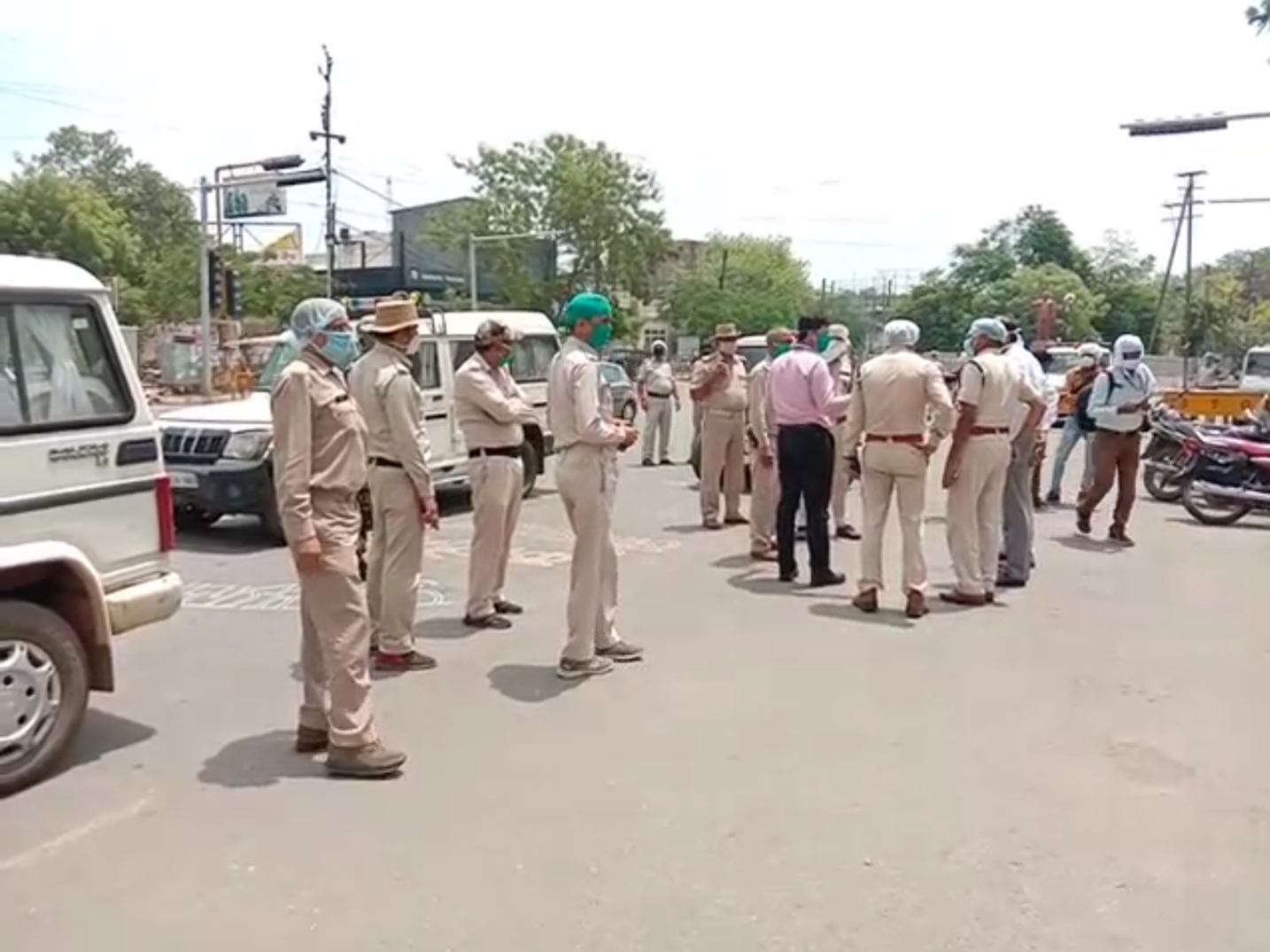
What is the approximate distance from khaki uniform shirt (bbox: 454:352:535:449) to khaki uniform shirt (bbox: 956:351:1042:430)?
9.55ft

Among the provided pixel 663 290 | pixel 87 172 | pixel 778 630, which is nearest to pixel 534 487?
pixel 778 630

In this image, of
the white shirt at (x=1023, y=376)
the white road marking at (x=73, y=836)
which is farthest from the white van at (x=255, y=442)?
the white road marking at (x=73, y=836)

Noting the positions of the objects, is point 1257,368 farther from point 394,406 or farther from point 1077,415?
point 394,406

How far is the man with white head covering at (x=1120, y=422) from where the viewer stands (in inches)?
418

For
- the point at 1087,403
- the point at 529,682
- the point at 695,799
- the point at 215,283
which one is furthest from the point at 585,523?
the point at 215,283

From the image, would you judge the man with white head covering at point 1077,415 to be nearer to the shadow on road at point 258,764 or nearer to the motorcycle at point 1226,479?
the motorcycle at point 1226,479

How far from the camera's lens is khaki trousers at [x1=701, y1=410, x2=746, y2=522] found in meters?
11.7

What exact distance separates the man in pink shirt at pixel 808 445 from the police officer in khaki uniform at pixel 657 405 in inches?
353

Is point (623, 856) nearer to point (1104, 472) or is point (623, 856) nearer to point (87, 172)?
point (1104, 472)

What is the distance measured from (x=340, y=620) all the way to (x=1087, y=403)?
348 inches

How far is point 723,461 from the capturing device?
11891 millimetres

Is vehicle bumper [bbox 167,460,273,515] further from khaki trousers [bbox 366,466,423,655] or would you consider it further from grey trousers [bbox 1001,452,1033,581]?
grey trousers [bbox 1001,452,1033,581]

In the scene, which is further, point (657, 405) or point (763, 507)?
point (657, 405)

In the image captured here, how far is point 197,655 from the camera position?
22.6ft
